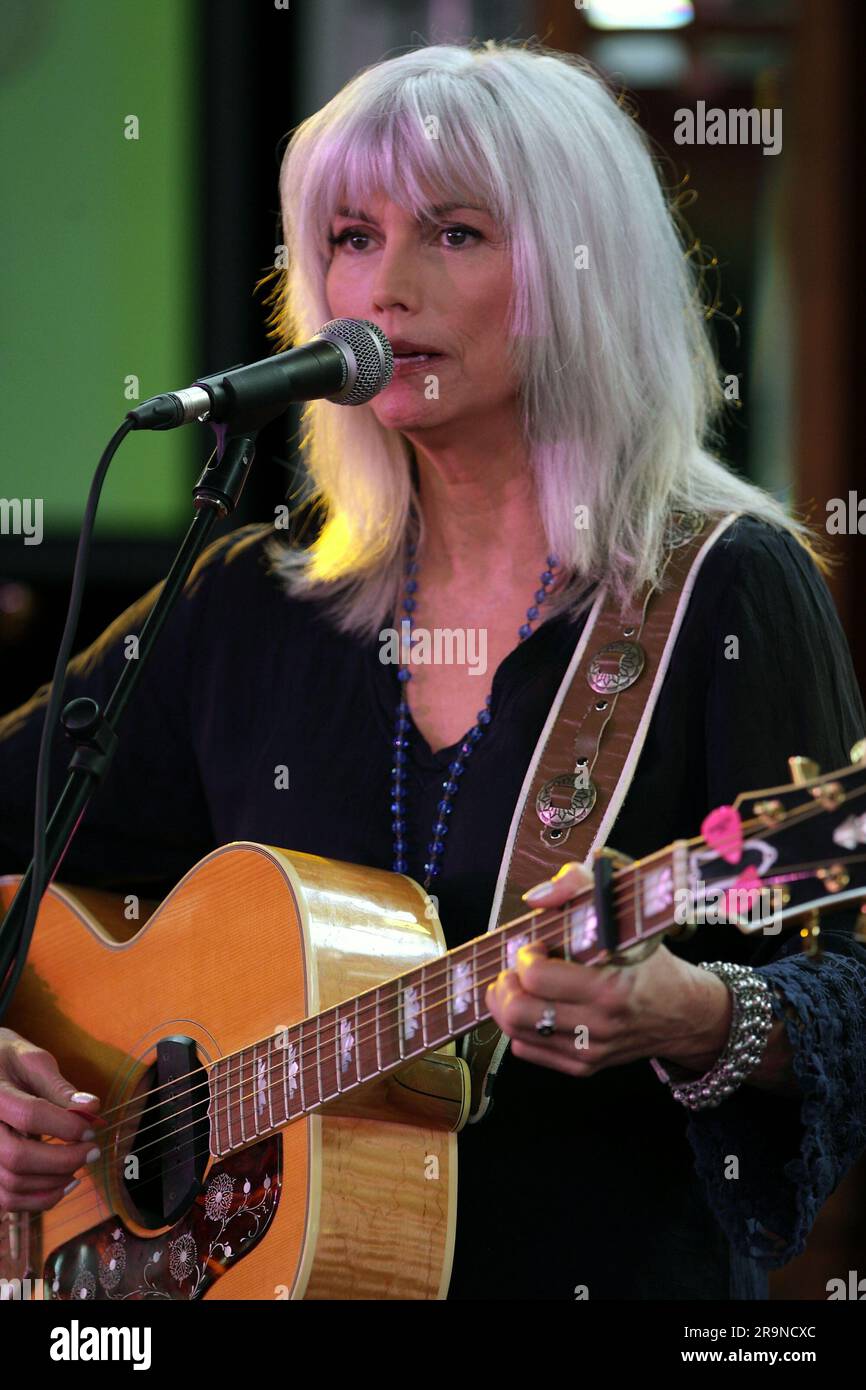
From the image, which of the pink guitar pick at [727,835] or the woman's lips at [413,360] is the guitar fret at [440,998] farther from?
the woman's lips at [413,360]

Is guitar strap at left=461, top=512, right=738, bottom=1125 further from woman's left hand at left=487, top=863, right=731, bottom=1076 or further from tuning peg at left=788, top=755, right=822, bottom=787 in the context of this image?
tuning peg at left=788, top=755, right=822, bottom=787

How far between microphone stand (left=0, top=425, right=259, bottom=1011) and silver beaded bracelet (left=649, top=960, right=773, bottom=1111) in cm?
57

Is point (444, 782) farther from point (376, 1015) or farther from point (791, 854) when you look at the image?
point (791, 854)

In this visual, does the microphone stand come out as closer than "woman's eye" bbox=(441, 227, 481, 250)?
Yes

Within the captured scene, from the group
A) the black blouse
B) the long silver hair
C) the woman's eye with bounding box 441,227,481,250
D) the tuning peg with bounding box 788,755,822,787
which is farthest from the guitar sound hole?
the woman's eye with bounding box 441,227,481,250

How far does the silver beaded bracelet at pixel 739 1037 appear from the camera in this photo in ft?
5.02

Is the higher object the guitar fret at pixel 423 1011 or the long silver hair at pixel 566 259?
the long silver hair at pixel 566 259

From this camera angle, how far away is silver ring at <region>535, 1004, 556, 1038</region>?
4.58 feet

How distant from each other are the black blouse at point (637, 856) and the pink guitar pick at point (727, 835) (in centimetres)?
34

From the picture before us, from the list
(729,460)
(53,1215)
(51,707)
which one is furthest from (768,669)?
(729,460)

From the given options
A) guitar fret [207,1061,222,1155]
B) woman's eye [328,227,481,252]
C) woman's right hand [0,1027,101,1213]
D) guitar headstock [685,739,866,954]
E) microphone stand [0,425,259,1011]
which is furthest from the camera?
woman's eye [328,227,481,252]

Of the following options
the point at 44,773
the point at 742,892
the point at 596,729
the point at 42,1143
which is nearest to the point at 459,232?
the point at 596,729

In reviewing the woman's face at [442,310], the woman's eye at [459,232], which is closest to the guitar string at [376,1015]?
the woman's face at [442,310]
